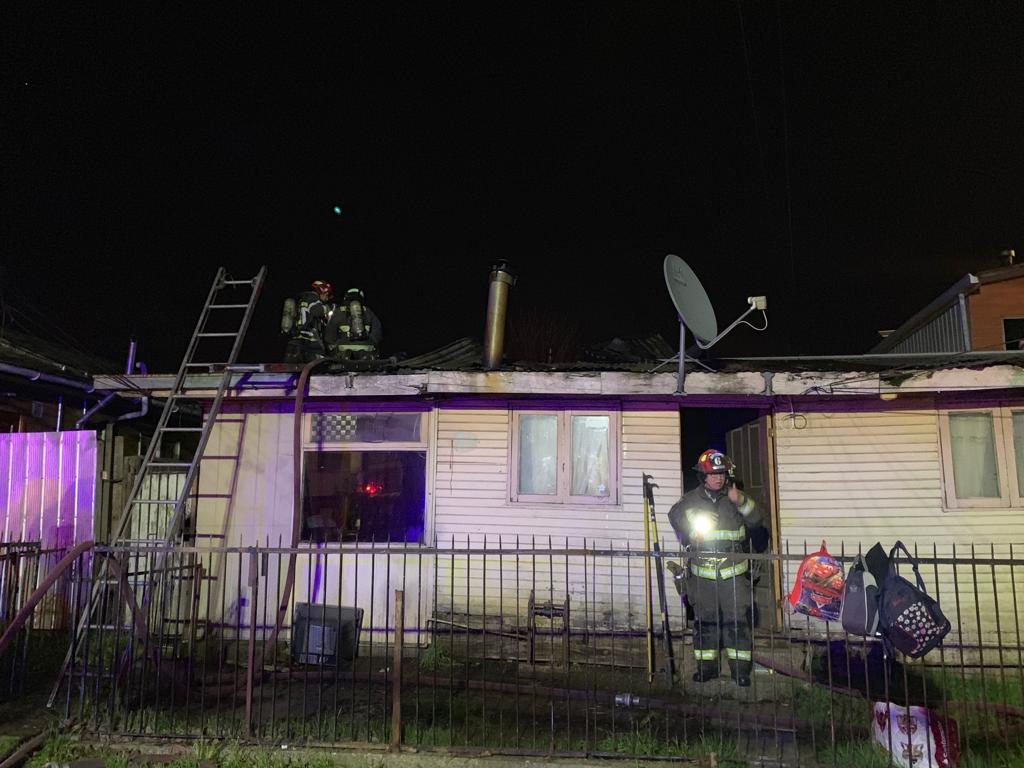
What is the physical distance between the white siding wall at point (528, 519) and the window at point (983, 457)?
2.92 metres

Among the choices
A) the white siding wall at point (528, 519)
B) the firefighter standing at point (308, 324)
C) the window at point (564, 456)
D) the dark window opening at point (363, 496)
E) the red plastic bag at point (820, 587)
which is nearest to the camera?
the red plastic bag at point (820, 587)

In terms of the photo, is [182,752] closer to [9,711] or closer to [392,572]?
[9,711]

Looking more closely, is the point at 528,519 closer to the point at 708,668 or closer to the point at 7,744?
the point at 708,668

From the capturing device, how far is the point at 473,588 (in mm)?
7922

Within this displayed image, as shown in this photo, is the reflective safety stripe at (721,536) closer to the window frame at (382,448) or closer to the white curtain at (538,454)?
the white curtain at (538,454)

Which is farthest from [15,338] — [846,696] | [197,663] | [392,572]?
[846,696]

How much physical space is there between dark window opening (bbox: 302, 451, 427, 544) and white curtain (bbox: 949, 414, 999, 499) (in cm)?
589

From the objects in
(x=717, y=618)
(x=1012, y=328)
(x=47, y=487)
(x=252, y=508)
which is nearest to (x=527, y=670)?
(x=717, y=618)

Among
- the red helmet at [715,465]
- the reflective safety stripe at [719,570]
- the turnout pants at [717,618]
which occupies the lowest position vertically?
the turnout pants at [717,618]

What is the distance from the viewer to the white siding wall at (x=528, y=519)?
7824 millimetres

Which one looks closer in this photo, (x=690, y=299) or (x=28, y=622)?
(x=28, y=622)

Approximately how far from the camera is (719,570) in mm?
→ 6102

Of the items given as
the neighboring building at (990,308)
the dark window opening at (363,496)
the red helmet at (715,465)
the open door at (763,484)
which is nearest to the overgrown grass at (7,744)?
the dark window opening at (363,496)

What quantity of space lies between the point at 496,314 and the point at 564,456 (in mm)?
1784
